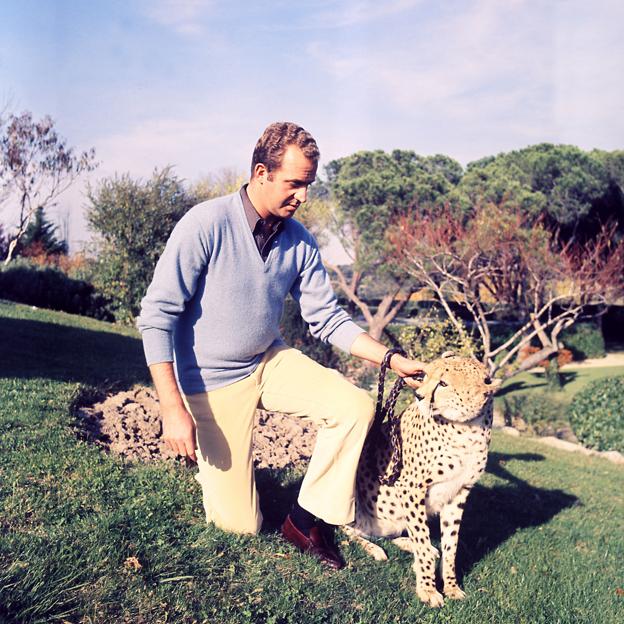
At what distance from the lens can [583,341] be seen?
2450cm

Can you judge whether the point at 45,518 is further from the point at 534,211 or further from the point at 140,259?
the point at 534,211

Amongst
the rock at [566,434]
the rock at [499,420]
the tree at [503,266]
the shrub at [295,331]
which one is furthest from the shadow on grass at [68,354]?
the tree at [503,266]

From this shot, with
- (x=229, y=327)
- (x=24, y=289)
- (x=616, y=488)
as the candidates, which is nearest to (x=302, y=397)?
(x=229, y=327)

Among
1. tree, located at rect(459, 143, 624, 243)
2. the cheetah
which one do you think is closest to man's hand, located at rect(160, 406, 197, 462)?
the cheetah

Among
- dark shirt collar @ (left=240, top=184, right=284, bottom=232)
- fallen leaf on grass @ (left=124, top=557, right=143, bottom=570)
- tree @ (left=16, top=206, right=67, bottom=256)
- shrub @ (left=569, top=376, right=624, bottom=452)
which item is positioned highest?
tree @ (left=16, top=206, right=67, bottom=256)

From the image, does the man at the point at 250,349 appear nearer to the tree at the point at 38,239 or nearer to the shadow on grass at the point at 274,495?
the shadow on grass at the point at 274,495

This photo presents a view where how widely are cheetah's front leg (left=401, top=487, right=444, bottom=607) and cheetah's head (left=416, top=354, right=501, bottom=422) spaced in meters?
0.48

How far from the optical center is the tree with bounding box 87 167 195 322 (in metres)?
18.1

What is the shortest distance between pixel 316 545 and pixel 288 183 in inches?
81.4

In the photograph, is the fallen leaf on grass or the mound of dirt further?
the mound of dirt

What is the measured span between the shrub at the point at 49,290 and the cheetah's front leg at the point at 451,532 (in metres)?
17.5

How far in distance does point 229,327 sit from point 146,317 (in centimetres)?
50

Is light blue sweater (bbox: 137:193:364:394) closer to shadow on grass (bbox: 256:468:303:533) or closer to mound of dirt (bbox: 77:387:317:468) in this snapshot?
shadow on grass (bbox: 256:468:303:533)

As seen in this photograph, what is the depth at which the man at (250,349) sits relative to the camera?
3541mm
